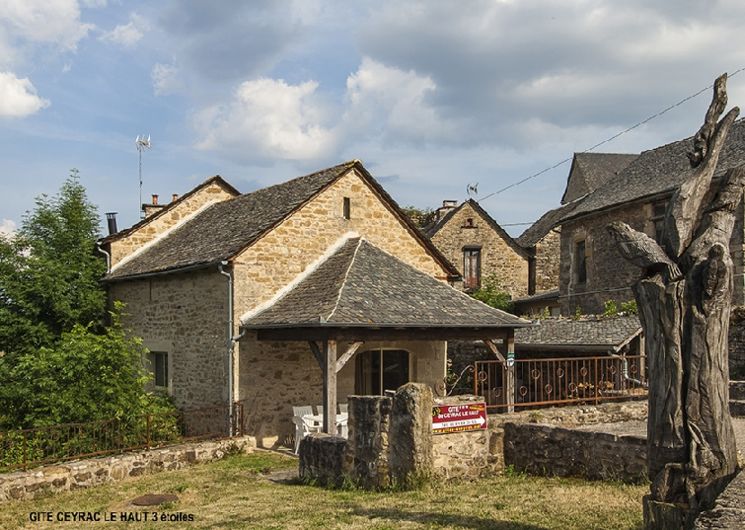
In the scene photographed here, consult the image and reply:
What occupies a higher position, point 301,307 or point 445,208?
point 445,208

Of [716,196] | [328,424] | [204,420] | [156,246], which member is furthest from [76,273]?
[716,196]

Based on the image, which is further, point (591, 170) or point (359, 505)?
point (591, 170)

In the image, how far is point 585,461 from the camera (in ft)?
30.9

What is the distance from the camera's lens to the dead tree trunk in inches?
224

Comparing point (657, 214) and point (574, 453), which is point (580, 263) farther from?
point (574, 453)

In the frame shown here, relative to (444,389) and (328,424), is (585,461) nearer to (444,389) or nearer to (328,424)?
(328,424)

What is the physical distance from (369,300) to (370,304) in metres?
0.19

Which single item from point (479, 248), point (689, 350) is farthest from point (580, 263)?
point (689, 350)

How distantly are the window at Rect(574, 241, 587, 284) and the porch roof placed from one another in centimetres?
1195

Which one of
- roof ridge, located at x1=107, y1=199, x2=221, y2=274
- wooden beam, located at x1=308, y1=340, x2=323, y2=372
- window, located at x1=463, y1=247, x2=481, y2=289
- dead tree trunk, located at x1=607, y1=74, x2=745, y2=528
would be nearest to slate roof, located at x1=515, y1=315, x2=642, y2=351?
wooden beam, located at x1=308, y1=340, x2=323, y2=372

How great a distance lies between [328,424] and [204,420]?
12.1 feet

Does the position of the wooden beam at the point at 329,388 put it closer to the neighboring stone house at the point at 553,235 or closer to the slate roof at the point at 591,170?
the neighboring stone house at the point at 553,235

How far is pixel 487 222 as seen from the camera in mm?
34062

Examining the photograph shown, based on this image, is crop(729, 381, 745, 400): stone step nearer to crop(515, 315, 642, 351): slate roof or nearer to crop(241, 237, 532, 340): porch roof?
crop(515, 315, 642, 351): slate roof
